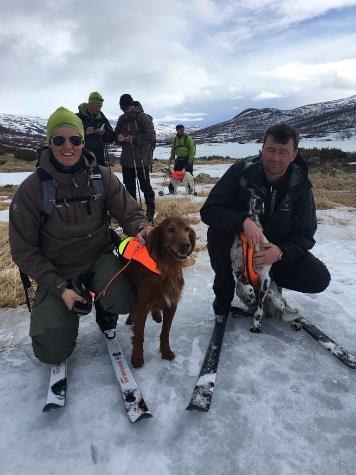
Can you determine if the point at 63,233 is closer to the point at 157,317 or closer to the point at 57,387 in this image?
the point at 57,387

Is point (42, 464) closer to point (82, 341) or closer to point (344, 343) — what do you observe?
point (82, 341)

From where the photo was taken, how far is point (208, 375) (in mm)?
2658

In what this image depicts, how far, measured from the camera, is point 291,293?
4035 millimetres

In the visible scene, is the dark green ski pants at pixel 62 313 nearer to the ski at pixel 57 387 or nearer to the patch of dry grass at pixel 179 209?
the ski at pixel 57 387

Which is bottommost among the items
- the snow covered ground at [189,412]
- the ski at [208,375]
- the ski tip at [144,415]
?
the snow covered ground at [189,412]

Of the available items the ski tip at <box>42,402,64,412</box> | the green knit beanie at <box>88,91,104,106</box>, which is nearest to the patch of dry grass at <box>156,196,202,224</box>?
the green knit beanie at <box>88,91,104,106</box>

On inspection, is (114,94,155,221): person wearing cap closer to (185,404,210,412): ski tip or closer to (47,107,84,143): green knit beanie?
(47,107,84,143): green knit beanie

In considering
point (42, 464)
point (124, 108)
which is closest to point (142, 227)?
point (42, 464)

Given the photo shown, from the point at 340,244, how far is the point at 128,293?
4037mm

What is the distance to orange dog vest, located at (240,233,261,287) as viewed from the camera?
319 cm

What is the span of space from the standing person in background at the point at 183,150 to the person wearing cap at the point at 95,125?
495cm

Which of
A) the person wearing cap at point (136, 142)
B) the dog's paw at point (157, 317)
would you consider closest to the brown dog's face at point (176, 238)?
the dog's paw at point (157, 317)

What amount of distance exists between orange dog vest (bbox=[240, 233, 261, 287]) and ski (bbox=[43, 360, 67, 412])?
1655 mm

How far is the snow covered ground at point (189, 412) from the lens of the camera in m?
2.02
